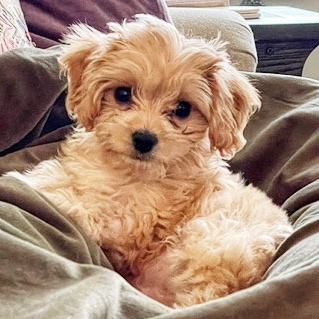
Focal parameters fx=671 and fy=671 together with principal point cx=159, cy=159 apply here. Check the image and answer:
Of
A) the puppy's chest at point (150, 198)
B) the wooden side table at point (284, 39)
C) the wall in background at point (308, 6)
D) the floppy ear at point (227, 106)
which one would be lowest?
the wall in background at point (308, 6)

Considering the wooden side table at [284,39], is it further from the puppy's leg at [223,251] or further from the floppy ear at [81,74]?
the puppy's leg at [223,251]

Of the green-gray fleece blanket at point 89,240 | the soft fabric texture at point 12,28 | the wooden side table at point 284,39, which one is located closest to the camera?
the green-gray fleece blanket at point 89,240

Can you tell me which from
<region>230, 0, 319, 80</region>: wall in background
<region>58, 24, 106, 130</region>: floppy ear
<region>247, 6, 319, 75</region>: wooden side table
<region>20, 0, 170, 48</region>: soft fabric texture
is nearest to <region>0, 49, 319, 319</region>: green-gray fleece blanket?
<region>58, 24, 106, 130</region>: floppy ear

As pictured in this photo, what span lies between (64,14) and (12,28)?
0.83ft

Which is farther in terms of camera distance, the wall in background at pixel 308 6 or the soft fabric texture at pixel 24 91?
the wall in background at pixel 308 6

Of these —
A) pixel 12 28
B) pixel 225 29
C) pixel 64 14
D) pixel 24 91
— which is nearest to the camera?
pixel 24 91

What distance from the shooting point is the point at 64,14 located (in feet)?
5.78

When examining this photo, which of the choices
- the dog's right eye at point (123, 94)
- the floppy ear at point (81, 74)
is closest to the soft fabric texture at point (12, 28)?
the floppy ear at point (81, 74)

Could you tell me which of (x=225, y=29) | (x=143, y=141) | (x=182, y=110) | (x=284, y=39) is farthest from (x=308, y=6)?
(x=143, y=141)

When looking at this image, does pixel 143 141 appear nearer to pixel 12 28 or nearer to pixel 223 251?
pixel 223 251

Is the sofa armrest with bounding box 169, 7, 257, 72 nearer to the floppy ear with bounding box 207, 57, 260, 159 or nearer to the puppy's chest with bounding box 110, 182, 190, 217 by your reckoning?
the floppy ear with bounding box 207, 57, 260, 159

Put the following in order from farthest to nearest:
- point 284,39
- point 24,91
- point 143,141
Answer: point 284,39, point 24,91, point 143,141

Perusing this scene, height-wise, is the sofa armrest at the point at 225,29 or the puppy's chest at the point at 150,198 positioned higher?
the puppy's chest at the point at 150,198

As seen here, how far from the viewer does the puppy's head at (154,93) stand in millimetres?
1263
